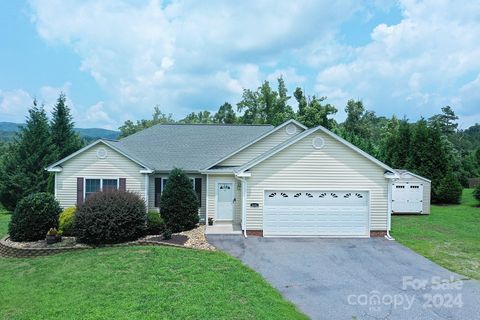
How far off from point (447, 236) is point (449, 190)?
12.5m

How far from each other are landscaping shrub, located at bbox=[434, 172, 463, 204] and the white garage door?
14.7 meters

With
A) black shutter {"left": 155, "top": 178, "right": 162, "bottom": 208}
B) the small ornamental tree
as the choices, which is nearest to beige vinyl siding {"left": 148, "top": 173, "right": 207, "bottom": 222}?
black shutter {"left": 155, "top": 178, "right": 162, "bottom": 208}

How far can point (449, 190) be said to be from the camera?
25938 millimetres

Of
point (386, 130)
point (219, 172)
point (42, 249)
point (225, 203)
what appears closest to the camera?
point (42, 249)

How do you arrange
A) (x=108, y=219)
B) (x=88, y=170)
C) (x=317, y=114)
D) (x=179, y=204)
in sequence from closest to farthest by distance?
(x=108, y=219)
(x=179, y=204)
(x=88, y=170)
(x=317, y=114)

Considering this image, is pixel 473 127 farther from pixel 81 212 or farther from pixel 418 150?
pixel 81 212

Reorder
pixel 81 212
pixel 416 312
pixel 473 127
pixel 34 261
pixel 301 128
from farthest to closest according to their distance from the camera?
pixel 473 127 < pixel 301 128 < pixel 81 212 < pixel 34 261 < pixel 416 312

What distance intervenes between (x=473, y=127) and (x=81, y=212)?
4821 inches

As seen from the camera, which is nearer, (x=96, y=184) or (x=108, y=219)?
(x=108, y=219)

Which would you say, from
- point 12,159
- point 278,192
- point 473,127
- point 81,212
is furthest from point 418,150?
point 473,127

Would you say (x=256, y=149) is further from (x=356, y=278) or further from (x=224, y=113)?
(x=224, y=113)

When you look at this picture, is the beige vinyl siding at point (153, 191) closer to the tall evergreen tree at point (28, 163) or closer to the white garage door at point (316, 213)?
the white garage door at point (316, 213)

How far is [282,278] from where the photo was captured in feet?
32.2

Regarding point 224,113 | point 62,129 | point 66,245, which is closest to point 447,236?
point 66,245
